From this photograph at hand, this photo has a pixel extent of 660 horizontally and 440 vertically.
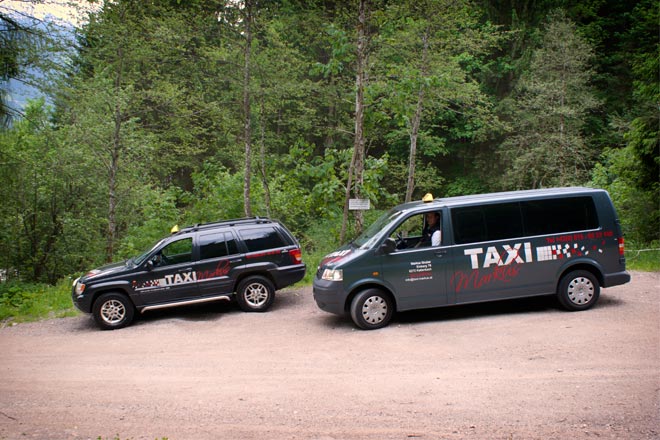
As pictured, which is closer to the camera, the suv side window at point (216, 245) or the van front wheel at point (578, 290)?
the van front wheel at point (578, 290)

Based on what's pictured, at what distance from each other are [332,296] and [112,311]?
173 inches

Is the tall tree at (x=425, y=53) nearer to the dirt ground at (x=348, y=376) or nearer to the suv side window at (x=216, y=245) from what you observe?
the suv side window at (x=216, y=245)

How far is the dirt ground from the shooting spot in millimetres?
5277

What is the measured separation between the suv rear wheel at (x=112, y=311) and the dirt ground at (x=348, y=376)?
0.82 ft

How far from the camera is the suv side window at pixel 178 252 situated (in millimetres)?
10308

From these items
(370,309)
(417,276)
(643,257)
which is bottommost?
(370,309)

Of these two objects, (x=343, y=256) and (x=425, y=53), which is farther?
(x=425, y=53)

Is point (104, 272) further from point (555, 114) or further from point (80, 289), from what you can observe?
point (555, 114)

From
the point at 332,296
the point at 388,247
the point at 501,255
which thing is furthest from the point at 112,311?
the point at 501,255

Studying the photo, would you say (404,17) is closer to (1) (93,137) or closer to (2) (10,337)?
(1) (93,137)

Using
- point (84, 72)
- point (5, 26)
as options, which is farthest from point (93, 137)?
point (5, 26)

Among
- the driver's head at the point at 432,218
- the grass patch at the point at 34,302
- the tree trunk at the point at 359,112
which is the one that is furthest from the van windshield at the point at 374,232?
the grass patch at the point at 34,302

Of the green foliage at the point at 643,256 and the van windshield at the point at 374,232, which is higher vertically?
the van windshield at the point at 374,232

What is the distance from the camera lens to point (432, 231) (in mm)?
9062
